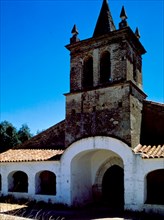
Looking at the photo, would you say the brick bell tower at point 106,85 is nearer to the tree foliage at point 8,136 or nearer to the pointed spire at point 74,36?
the pointed spire at point 74,36

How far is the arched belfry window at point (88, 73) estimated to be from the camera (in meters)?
14.3

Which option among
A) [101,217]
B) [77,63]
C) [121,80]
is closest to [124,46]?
[121,80]

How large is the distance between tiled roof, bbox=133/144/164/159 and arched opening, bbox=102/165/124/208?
107 inches

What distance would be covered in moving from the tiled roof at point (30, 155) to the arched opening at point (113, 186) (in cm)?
298

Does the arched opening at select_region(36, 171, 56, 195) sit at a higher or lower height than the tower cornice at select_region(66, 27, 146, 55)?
lower

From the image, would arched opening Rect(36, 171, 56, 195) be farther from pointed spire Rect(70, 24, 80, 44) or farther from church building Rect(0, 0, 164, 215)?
pointed spire Rect(70, 24, 80, 44)

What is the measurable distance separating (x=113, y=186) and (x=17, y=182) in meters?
6.39

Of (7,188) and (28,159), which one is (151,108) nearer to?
(28,159)

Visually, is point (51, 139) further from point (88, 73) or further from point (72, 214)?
point (72, 214)

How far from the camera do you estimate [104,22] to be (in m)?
14.9

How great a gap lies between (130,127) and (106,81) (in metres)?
2.97

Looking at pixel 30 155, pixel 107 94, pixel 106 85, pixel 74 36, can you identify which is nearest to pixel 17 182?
pixel 30 155

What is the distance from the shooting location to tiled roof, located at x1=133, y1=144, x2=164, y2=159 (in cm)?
1095

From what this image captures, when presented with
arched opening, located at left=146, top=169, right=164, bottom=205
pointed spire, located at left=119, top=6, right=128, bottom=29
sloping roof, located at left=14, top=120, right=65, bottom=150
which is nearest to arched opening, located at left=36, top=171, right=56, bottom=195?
sloping roof, located at left=14, top=120, right=65, bottom=150
